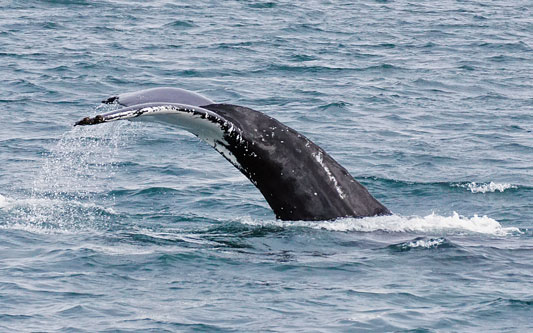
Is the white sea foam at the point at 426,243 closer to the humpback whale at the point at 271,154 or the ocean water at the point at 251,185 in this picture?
the ocean water at the point at 251,185

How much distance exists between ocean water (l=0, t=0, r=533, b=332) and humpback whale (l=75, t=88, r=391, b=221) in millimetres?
201

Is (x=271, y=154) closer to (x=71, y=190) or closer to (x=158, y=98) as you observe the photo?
(x=158, y=98)

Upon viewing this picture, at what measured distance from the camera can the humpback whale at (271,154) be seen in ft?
30.9

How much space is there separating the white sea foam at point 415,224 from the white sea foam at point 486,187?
1760mm

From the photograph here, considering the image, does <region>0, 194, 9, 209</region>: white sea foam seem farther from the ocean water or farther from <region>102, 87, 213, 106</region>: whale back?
<region>102, 87, 213, 106</region>: whale back

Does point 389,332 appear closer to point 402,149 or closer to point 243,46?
point 402,149

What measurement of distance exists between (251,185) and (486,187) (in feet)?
10.6

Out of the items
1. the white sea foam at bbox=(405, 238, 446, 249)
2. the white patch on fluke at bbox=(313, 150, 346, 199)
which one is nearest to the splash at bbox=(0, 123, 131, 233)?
the white patch on fluke at bbox=(313, 150, 346, 199)

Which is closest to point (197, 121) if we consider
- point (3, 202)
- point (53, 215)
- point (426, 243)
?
point (426, 243)

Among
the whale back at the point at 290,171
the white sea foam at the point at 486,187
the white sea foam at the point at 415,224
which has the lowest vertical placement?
the white sea foam at the point at 486,187

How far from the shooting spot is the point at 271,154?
9953 millimetres

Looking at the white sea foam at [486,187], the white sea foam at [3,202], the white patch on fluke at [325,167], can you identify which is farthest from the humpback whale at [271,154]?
the white sea foam at [486,187]

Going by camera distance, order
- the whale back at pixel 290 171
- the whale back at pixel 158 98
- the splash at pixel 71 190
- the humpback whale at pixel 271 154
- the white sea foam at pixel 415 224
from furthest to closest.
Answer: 1. the splash at pixel 71 190
2. the white sea foam at pixel 415 224
3. the whale back at pixel 290 171
4. the humpback whale at pixel 271 154
5. the whale back at pixel 158 98

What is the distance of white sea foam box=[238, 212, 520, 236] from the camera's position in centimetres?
1047
